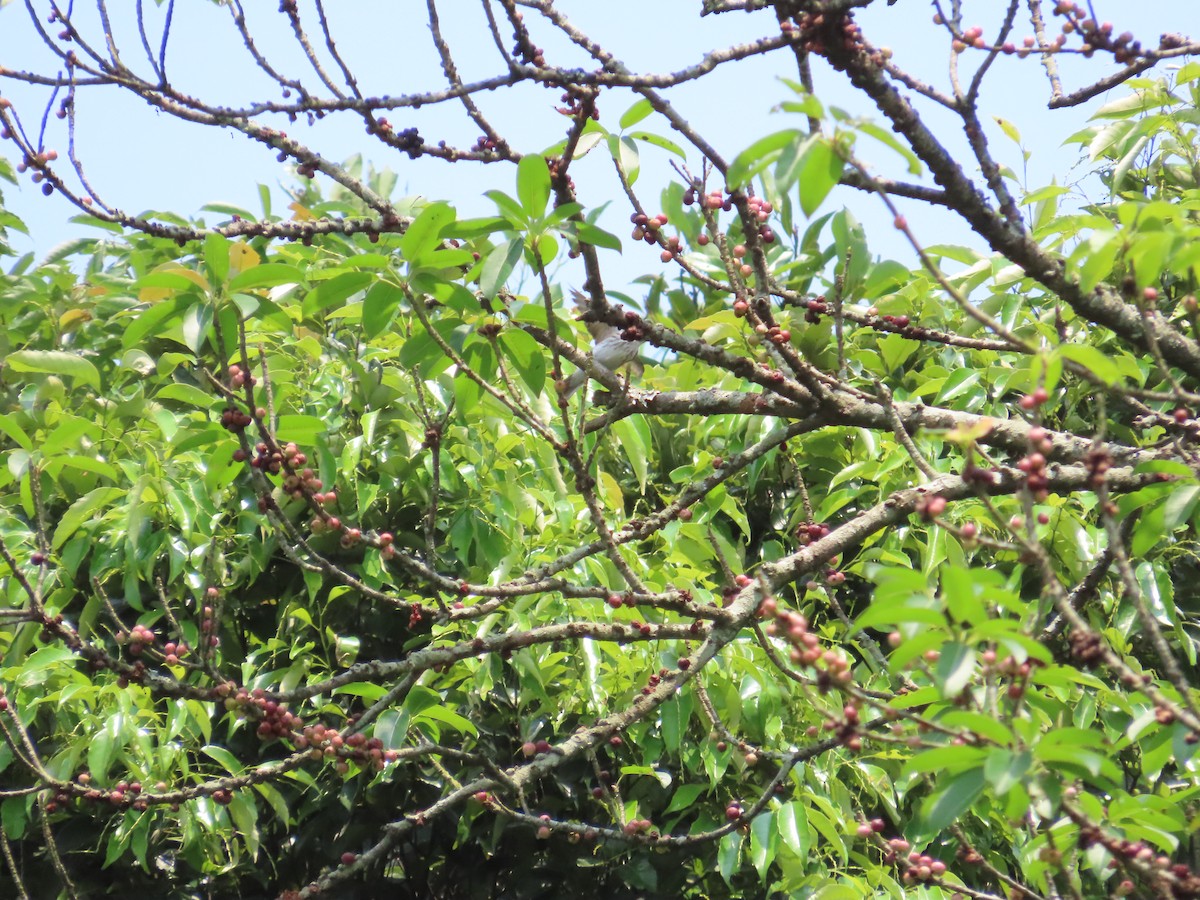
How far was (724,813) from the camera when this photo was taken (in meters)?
2.91

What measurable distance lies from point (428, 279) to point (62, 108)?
1.27 meters

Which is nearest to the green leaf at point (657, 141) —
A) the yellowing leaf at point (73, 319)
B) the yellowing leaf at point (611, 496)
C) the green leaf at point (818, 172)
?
the green leaf at point (818, 172)

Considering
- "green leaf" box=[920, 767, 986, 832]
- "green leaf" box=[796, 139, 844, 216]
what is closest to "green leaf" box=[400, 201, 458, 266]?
"green leaf" box=[796, 139, 844, 216]

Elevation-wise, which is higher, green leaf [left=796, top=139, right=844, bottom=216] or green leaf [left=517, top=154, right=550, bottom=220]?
green leaf [left=517, top=154, right=550, bottom=220]

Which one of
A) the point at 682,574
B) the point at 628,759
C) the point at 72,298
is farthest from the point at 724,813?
the point at 72,298

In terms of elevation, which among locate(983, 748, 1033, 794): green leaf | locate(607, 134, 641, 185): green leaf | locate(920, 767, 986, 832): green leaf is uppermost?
locate(607, 134, 641, 185): green leaf

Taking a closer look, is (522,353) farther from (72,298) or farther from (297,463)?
(72,298)

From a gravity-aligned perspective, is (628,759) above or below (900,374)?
below

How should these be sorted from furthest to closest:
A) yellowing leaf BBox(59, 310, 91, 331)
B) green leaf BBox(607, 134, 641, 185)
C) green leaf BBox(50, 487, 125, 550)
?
yellowing leaf BBox(59, 310, 91, 331)
green leaf BBox(50, 487, 125, 550)
green leaf BBox(607, 134, 641, 185)

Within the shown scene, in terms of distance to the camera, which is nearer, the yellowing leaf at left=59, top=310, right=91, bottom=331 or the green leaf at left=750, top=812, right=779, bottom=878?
the green leaf at left=750, top=812, right=779, bottom=878

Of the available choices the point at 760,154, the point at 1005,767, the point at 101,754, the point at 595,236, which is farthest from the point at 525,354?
the point at 101,754

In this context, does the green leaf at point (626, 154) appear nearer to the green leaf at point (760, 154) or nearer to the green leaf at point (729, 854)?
the green leaf at point (760, 154)

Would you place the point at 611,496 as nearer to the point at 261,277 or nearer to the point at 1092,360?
the point at 261,277

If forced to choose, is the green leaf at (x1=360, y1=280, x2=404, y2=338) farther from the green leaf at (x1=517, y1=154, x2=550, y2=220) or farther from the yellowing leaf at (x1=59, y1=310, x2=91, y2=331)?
the yellowing leaf at (x1=59, y1=310, x2=91, y2=331)
